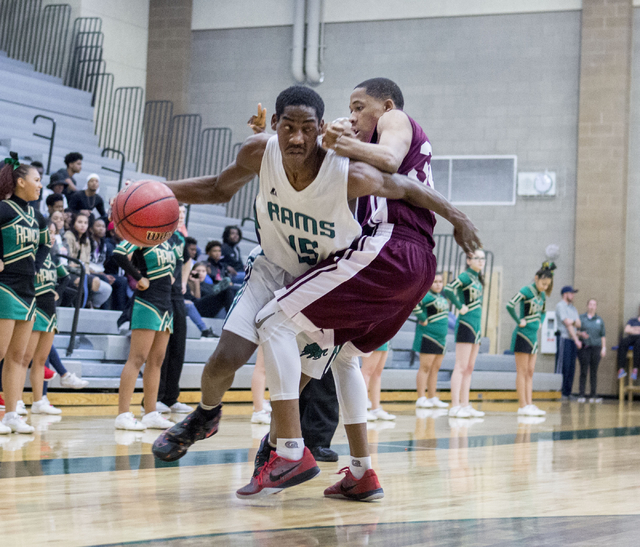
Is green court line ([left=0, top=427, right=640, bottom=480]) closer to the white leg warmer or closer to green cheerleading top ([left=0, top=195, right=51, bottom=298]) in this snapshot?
the white leg warmer

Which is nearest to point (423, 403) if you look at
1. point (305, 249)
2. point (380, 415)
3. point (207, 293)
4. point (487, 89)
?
point (380, 415)

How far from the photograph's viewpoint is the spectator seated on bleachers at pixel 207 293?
32.3 feet

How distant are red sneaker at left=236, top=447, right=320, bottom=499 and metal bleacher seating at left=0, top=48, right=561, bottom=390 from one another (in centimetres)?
481

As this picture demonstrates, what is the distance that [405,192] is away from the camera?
2.96 m

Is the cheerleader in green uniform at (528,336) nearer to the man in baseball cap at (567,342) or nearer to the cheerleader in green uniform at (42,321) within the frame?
the man in baseball cap at (567,342)

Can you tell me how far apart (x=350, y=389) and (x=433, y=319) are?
6.12 meters

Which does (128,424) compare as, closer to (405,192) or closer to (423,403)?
(405,192)

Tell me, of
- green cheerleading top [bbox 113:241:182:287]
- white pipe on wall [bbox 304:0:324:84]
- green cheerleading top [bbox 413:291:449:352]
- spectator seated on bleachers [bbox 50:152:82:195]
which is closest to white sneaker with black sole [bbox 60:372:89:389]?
green cheerleading top [bbox 113:241:182:287]

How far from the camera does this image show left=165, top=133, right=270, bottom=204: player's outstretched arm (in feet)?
9.93

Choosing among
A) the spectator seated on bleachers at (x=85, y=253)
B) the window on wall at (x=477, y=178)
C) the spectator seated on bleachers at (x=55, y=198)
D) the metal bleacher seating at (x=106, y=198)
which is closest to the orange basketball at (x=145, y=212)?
the metal bleacher seating at (x=106, y=198)

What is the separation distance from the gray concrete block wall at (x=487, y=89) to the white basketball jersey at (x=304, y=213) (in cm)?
1231

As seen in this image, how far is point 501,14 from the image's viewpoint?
1519 centimetres

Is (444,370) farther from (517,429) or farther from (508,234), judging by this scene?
(517,429)

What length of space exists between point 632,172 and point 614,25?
8.70 feet
